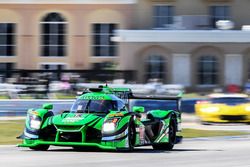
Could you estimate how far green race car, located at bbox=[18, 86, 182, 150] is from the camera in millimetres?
13883

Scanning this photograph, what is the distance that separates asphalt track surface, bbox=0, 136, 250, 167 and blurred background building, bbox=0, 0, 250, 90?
91.7 feet

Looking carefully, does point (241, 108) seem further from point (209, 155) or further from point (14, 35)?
point (14, 35)

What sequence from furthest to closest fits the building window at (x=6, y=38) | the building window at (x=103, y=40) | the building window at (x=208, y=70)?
the building window at (x=6, y=38) < the building window at (x=103, y=40) < the building window at (x=208, y=70)

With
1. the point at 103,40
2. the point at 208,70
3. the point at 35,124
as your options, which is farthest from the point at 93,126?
the point at 103,40

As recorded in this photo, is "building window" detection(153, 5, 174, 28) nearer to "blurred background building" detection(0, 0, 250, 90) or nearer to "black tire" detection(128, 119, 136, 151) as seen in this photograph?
"blurred background building" detection(0, 0, 250, 90)

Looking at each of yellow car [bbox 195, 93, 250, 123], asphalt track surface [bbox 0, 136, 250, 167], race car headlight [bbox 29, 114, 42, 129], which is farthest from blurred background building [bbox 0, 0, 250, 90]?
race car headlight [bbox 29, 114, 42, 129]

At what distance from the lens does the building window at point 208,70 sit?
1753 inches

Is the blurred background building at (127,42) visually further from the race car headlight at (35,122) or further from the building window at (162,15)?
the race car headlight at (35,122)

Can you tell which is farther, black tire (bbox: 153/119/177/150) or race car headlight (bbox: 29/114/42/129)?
black tire (bbox: 153/119/177/150)

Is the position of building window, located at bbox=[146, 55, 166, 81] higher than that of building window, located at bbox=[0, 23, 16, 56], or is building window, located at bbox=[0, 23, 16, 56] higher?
building window, located at bbox=[0, 23, 16, 56]

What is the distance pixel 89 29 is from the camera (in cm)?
4697

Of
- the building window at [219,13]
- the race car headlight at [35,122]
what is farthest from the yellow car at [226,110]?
the building window at [219,13]

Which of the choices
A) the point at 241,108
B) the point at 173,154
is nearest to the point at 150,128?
the point at 173,154

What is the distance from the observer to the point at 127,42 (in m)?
43.6
